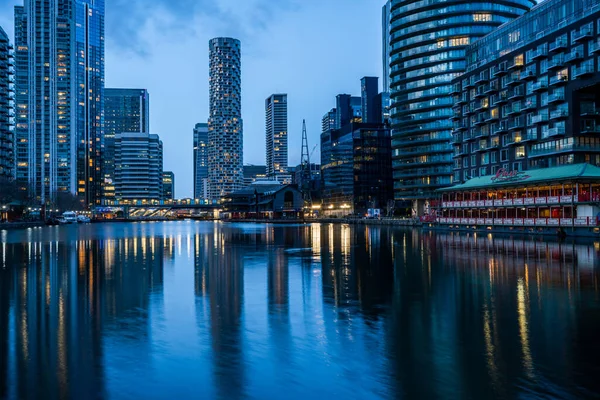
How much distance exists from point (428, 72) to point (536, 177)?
85365 millimetres

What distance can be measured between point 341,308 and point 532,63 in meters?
95.1

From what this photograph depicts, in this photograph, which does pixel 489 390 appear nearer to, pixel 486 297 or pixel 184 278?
pixel 486 297

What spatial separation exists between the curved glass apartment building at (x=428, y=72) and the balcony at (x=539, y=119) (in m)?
54.4

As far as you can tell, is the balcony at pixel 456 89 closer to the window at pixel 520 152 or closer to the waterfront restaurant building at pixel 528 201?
the window at pixel 520 152

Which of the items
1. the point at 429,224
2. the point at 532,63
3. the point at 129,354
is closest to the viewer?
the point at 129,354

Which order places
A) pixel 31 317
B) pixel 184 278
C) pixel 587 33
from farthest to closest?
1. pixel 587 33
2. pixel 184 278
3. pixel 31 317

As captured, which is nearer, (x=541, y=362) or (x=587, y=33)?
(x=541, y=362)

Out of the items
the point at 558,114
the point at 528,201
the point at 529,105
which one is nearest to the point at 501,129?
the point at 529,105

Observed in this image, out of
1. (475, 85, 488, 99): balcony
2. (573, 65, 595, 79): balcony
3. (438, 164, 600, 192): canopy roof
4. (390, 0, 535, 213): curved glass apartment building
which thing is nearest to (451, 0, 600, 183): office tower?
(573, 65, 595, 79): balcony

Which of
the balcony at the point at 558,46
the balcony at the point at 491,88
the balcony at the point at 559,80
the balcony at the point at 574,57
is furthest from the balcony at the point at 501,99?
the balcony at the point at 574,57

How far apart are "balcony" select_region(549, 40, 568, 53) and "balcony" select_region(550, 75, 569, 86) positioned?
16.9ft

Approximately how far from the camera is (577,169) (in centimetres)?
8069

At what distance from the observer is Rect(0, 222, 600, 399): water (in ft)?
45.9

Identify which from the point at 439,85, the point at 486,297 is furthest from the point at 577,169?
the point at 439,85
